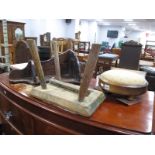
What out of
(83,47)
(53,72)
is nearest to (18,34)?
(83,47)

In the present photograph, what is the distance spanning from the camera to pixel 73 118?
594mm

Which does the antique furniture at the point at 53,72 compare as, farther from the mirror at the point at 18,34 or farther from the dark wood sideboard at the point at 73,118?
the mirror at the point at 18,34

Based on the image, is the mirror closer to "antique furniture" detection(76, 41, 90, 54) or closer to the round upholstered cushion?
"antique furniture" detection(76, 41, 90, 54)

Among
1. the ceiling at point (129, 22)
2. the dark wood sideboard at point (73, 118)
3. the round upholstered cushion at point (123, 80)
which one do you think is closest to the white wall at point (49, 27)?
the ceiling at point (129, 22)

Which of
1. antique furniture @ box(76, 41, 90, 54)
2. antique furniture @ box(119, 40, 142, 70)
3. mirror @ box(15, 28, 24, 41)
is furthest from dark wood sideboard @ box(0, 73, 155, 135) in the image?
mirror @ box(15, 28, 24, 41)

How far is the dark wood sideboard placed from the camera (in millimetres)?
554

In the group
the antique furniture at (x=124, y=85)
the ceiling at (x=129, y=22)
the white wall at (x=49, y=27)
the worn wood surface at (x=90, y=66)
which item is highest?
the ceiling at (x=129, y=22)

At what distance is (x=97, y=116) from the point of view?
0.60 m

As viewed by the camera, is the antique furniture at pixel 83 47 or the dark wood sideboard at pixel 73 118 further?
the antique furniture at pixel 83 47

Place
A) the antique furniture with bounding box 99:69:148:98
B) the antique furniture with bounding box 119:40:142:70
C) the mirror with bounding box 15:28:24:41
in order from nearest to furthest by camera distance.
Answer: the antique furniture with bounding box 99:69:148:98 → the antique furniture with bounding box 119:40:142:70 → the mirror with bounding box 15:28:24:41

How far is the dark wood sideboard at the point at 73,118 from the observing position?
554mm

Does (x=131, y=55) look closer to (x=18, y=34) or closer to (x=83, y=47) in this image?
(x=83, y=47)
